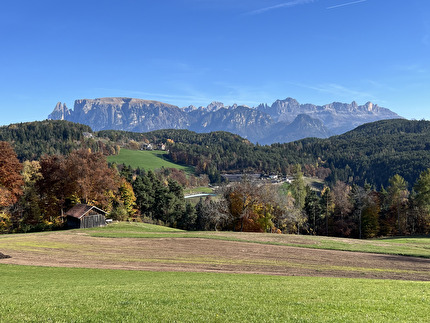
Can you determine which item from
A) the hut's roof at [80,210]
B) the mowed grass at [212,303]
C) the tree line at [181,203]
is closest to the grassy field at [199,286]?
the mowed grass at [212,303]

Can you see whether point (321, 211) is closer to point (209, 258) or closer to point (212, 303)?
point (209, 258)

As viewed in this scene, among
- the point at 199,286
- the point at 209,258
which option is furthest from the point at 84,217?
the point at 199,286

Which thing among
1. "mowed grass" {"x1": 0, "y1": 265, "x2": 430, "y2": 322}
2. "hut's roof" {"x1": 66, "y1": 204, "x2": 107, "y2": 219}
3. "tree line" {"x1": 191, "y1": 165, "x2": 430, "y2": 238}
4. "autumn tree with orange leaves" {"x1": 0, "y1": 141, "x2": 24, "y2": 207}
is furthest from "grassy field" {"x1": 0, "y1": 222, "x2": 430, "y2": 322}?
"tree line" {"x1": 191, "y1": 165, "x2": 430, "y2": 238}

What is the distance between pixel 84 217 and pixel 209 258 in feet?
124

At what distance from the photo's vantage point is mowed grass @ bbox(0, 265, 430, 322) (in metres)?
11.7

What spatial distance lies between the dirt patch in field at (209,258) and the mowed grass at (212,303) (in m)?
8.97

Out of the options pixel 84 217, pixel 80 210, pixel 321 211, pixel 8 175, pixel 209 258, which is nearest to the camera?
pixel 209 258

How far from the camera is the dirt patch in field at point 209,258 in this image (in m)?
28.5

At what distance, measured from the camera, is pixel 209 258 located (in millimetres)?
34000

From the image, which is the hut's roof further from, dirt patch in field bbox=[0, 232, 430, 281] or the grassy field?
the grassy field

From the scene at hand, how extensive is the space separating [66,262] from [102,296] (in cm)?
1827

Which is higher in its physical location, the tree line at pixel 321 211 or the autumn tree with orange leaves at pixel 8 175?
the autumn tree with orange leaves at pixel 8 175

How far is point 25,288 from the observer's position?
18312 millimetres

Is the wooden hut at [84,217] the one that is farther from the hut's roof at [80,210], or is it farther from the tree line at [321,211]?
the tree line at [321,211]
